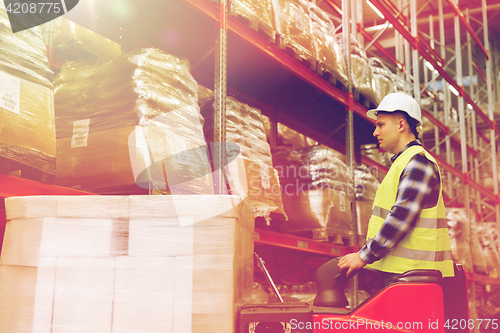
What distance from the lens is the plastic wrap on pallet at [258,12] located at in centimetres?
375

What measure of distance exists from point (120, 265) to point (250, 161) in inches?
78.6

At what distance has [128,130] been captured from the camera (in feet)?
8.96

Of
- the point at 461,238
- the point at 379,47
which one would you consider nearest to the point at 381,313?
the point at 461,238

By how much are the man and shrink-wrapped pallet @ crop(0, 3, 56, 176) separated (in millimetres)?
1507

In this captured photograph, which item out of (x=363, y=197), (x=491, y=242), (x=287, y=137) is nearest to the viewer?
(x=363, y=197)

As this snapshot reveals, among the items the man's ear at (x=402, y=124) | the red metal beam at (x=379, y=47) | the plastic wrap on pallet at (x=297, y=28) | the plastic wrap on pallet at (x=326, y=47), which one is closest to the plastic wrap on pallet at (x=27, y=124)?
the man's ear at (x=402, y=124)

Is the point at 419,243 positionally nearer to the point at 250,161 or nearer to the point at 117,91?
the point at 250,161

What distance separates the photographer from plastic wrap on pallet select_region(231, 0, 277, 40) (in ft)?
12.3

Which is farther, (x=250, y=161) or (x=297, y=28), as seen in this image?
(x=297, y=28)

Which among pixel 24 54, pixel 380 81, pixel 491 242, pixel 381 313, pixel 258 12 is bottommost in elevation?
pixel 381 313

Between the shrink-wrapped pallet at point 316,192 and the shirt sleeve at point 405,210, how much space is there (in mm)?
2337

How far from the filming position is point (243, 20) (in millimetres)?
3848

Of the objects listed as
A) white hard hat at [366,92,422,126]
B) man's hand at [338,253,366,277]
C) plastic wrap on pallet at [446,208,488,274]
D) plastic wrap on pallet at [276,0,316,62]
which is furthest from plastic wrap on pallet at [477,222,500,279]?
man's hand at [338,253,366,277]

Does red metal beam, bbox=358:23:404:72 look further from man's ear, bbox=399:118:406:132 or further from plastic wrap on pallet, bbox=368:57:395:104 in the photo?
man's ear, bbox=399:118:406:132
